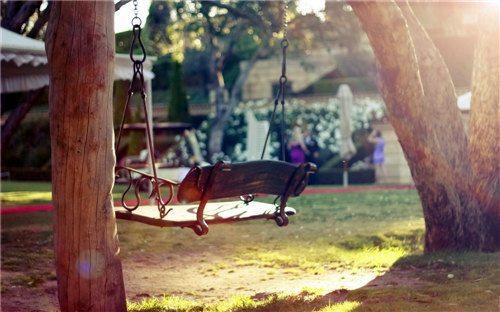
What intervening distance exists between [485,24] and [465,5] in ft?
76.3

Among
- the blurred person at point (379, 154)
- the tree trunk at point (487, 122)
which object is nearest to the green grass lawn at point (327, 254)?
the tree trunk at point (487, 122)

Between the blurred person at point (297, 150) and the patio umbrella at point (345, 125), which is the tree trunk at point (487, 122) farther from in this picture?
the patio umbrella at point (345, 125)

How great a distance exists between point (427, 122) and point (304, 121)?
1740 centimetres

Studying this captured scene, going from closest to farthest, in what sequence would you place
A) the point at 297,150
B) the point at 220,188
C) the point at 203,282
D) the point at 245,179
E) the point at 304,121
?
1. the point at 220,188
2. the point at 245,179
3. the point at 203,282
4. the point at 297,150
5. the point at 304,121

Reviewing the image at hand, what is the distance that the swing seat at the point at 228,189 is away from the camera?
4688 mm

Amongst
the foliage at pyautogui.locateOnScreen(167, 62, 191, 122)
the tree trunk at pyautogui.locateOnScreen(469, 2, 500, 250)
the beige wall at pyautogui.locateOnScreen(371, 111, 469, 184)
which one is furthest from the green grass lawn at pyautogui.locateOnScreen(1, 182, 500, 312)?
the foliage at pyautogui.locateOnScreen(167, 62, 191, 122)

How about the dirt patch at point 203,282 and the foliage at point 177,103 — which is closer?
the dirt patch at point 203,282

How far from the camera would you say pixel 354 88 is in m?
31.6

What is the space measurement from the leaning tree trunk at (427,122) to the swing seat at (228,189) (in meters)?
2.15

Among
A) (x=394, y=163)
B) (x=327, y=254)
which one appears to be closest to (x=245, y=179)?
(x=327, y=254)

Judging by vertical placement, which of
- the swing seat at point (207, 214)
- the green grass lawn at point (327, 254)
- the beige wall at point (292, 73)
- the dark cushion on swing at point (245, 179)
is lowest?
the green grass lawn at point (327, 254)

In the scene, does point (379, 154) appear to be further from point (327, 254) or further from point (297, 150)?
point (327, 254)

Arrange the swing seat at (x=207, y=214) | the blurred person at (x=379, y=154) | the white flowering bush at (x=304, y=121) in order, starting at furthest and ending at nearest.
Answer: the white flowering bush at (x=304, y=121), the blurred person at (x=379, y=154), the swing seat at (x=207, y=214)

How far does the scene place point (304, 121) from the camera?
80.2 ft
